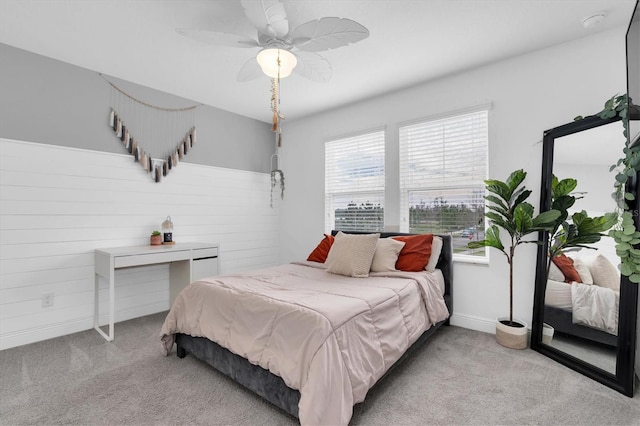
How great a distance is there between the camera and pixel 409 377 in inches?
82.0

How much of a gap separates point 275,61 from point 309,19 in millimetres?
463

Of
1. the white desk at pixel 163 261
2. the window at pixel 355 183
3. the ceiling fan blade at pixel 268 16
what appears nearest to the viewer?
the ceiling fan blade at pixel 268 16

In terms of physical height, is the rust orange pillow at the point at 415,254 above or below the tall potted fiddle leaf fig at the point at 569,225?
below

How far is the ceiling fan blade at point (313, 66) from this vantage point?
7.22 feet

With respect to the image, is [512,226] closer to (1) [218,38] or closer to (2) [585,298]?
(2) [585,298]

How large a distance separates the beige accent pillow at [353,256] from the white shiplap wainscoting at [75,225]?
2.03 metres

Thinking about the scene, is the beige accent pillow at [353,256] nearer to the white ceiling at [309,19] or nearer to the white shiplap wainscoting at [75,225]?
the white ceiling at [309,19]

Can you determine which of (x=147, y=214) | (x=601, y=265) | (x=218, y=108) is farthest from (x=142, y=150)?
(x=601, y=265)

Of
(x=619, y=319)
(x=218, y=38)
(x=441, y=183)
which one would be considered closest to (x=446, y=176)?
(x=441, y=183)

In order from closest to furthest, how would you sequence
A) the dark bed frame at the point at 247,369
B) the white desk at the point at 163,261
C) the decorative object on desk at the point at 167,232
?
the dark bed frame at the point at 247,369, the white desk at the point at 163,261, the decorative object on desk at the point at 167,232

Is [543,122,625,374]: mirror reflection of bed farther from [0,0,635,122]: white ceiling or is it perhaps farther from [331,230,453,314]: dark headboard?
[0,0,635,122]: white ceiling

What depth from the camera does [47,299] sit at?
9.17ft

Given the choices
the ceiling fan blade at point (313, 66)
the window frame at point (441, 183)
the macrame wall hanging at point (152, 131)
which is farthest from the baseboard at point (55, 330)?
the window frame at point (441, 183)

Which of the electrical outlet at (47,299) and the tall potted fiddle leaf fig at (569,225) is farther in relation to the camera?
the electrical outlet at (47,299)
